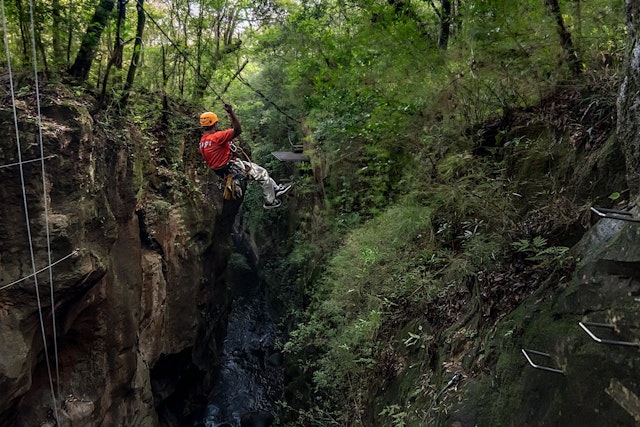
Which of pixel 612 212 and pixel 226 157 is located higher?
Answer: pixel 612 212

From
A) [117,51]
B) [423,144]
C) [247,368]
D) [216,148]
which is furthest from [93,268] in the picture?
[247,368]

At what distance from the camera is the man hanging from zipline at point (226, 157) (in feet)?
27.5

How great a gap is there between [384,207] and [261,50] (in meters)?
7.43

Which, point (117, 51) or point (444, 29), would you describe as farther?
point (117, 51)

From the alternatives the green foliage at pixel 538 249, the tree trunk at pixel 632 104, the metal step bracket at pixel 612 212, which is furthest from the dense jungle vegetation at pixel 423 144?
the metal step bracket at pixel 612 212

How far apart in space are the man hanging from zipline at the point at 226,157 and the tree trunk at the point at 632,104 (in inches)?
228

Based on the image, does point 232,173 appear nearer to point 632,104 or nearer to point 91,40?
point 91,40

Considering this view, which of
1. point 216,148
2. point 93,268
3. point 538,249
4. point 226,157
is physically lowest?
point 93,268

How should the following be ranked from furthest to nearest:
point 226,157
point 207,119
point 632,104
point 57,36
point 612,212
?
point 226,157
point 207,119
point 57,36
point 632,104
point 612,212

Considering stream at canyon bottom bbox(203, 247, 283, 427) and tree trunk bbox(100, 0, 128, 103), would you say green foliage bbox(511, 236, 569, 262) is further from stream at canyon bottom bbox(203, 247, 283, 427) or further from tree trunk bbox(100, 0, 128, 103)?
stream at canyon bottom bbox(203, 247, 283, 427)

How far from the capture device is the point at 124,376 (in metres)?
7.89

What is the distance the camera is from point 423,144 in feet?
22.0

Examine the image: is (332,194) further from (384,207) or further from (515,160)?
(515,160)

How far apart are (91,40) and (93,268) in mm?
3931
